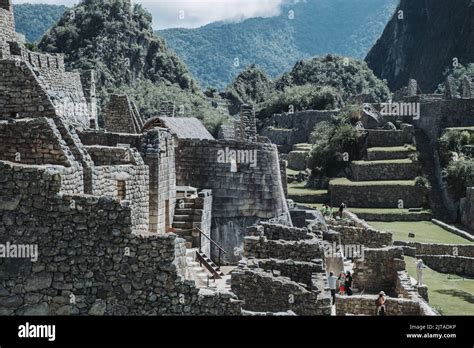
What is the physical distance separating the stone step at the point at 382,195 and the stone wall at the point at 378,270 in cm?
2506

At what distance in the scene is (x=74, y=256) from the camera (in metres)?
8.89

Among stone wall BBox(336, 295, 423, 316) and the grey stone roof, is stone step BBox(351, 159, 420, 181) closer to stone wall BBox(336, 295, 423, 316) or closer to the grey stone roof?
the grey stone roof

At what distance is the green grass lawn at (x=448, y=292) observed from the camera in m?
21.7

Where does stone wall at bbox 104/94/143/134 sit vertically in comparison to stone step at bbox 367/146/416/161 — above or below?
above

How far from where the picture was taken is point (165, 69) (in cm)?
9419

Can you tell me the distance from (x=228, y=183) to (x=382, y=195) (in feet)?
113

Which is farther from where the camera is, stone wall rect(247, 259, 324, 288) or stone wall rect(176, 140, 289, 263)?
stone wall rect(176, 140, 289, 263)

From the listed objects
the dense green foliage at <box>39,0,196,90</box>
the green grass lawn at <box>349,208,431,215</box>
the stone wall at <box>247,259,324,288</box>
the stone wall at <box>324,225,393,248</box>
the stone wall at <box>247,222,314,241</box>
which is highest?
the dense green foliage at <box>39,0,196,90</box>

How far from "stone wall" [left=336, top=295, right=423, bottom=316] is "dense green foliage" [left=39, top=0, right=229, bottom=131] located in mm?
46972

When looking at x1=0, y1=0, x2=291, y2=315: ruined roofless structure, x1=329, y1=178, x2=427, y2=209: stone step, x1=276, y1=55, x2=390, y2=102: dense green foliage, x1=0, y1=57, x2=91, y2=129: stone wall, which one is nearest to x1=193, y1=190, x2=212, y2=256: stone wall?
x1=0, y1=0, x2=291, y2=315: ruined roofless structure

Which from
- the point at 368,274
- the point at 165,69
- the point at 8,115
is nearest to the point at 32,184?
the point at 8,115

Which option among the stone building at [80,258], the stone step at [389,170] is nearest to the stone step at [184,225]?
the stone building at [80,258]

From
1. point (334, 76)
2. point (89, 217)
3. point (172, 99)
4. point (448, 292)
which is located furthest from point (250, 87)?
point (89, 217)

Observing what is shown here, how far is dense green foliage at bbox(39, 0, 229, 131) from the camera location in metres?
73.8
